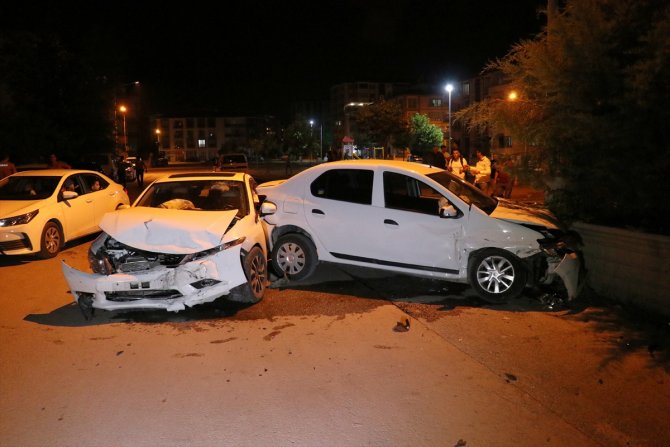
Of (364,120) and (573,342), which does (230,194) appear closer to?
(573,342)

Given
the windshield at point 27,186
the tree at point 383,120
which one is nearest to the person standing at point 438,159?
the windshield at point 27,186

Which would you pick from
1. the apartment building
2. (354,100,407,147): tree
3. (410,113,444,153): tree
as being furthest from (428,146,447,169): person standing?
the apartment building

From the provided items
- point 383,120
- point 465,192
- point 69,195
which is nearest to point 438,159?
point 465,192

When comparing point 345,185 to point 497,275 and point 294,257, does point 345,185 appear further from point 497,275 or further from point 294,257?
point 497,275

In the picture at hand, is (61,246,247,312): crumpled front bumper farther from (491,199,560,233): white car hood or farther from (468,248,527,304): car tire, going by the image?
(491,199,560,233): white car hood

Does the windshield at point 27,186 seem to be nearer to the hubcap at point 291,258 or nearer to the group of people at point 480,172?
the hubcap at point 291,258

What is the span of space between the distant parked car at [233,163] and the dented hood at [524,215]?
25053 millimetres

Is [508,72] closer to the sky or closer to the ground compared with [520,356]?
closer to the sky

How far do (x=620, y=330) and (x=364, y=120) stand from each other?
53.5 meters

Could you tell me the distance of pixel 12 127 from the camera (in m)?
24.8

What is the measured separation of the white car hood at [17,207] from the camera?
32.3 feet

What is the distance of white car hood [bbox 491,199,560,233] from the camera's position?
753 centimetres

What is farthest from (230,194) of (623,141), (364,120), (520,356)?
(364,120)

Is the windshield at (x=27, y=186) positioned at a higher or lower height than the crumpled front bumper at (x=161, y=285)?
higher
